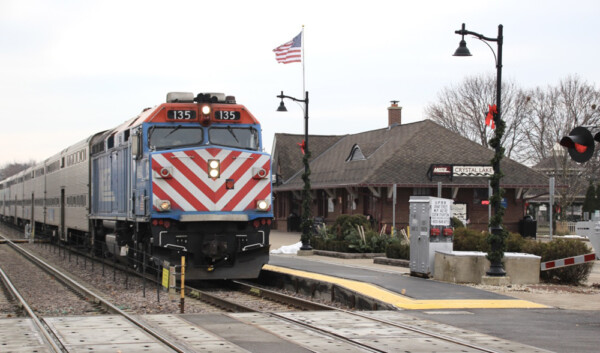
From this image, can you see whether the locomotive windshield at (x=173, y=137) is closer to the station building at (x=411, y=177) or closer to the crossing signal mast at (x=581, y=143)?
the crossing signal mast at (x=581, y=143)

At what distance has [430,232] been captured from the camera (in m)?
18.2

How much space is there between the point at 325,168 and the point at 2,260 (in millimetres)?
25313

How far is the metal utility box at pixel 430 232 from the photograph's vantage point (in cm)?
1819

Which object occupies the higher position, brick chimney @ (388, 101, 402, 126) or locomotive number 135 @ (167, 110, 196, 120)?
brick chimney @ (388, 101, 402, 126)

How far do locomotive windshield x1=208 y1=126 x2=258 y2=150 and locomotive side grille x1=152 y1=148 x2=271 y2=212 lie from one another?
0.35 m

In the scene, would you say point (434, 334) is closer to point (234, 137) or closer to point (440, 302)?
point (440, 302)

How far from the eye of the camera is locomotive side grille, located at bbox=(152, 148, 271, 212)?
17.0 m

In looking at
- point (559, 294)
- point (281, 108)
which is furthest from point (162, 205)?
point (281, 108)

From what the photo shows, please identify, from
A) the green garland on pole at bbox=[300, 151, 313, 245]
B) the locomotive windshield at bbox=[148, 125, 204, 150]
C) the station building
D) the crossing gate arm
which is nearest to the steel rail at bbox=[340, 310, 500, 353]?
the crossing gate arm

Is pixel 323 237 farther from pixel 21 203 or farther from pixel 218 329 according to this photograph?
pixel 21 203

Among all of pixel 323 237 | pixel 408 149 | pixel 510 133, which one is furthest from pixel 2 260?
pixel 510 133

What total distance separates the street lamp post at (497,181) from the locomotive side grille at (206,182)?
5196mm

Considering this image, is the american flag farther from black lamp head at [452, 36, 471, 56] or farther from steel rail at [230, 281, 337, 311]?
steel rail at [230, 281, 337, 311]

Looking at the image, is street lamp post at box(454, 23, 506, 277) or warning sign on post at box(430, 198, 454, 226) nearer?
street lamp post at box(454, 23, 506, 277)
